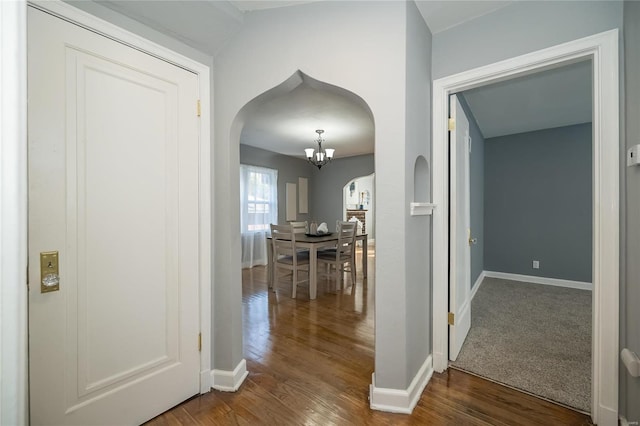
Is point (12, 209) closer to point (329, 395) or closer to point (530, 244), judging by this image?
point (329, 395)

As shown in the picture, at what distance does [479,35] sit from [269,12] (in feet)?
4.60

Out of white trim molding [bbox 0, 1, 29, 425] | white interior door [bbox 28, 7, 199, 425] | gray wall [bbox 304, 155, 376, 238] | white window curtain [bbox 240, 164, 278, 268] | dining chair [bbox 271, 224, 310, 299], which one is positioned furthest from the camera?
gray wall [bbox 304, 155, 376, 238]

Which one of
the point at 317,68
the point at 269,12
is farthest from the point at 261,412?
the point at 269,12

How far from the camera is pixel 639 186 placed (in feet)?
4.18

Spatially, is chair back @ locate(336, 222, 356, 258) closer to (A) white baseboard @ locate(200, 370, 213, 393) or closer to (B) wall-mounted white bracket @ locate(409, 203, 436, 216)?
(B) wall-mounted white bracket @ locate(409, 203, 436, 216)

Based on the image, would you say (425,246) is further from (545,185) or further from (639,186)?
(545,185)

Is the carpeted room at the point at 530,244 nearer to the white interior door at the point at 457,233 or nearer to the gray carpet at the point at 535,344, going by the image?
the gray carpet at the point at 535,344

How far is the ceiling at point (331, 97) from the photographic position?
Result: 161 cm

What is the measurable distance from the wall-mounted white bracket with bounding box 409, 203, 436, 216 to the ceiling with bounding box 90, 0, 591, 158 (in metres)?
0.84

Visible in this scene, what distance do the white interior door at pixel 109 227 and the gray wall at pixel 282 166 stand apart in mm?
4112

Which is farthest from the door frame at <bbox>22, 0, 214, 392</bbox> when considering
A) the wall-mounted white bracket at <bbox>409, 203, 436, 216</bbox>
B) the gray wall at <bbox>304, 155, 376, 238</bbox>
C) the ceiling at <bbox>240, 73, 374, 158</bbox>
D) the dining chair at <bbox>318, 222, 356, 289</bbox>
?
the gray wall at <bbox>304, 155, 376, 238</bbox>

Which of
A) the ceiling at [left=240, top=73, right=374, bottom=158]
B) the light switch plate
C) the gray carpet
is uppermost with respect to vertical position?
the ceiling at [left=240, top=73, right=374, bottom=158]

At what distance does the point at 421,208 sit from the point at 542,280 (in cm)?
414

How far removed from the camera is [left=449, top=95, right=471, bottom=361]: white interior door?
2.07 metres
